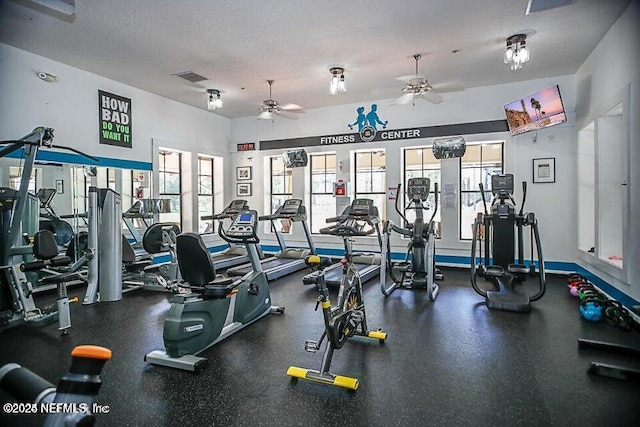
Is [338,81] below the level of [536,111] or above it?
above

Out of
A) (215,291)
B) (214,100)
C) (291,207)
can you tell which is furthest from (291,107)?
(215,291)

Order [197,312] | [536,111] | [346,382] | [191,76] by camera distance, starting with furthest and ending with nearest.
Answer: [191,76] < [536,111] < [197,312] < [346,382]

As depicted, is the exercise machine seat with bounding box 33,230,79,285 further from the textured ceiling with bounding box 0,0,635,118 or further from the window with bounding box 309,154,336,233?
the window with bounding box 309,154,336,233

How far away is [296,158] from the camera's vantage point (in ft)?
25.8

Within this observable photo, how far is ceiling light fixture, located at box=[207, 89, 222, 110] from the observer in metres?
6.49

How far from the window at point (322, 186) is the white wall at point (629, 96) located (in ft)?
16.8

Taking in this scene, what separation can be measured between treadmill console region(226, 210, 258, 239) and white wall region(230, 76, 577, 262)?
14.2 feet

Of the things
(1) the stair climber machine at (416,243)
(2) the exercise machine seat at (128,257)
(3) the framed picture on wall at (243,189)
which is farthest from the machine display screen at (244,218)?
(3) the framed picture on wall at (243,189)

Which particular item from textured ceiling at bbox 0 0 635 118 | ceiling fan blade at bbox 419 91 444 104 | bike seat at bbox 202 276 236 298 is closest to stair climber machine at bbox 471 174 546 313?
ceiling fan blade at bbox 419 91 444 104

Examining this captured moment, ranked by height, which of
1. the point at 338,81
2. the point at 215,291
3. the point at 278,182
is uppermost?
the point at 338,81

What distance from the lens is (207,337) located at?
3240 millimetres

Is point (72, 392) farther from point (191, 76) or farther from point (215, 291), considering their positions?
point (191, 76)

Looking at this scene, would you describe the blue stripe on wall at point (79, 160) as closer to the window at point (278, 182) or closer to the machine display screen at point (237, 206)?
the machine display screen at point (237, 206)

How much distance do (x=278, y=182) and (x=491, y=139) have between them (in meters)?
4.93
